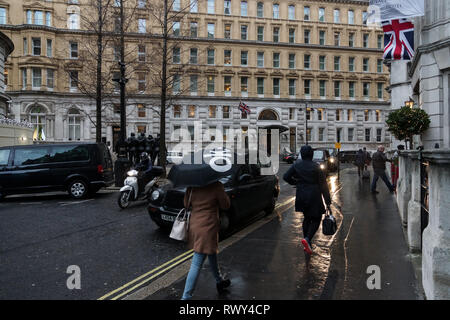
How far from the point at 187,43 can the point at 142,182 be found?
36.7 m

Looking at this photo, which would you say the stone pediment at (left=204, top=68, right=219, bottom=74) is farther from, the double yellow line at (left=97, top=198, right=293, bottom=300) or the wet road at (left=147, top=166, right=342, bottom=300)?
the double yellow line at (left=97, top=198, right=293, bottom=300)

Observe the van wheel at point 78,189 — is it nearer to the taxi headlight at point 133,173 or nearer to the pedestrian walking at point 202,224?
the taxi headlight at point 133,173

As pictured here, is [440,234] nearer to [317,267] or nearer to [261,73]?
[317,267]

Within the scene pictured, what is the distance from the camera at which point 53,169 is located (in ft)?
37.3

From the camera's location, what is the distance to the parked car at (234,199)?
6617 millimetres

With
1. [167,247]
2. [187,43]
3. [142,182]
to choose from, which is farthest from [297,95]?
[167,247]

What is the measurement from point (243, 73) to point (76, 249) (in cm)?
4226

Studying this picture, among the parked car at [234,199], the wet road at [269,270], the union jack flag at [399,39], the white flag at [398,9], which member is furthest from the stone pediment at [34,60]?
the wet road at [269,270]

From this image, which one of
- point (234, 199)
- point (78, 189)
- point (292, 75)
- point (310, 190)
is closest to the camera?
point (310, 190)

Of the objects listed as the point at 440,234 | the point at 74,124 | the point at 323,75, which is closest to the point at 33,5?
the point at 74,124

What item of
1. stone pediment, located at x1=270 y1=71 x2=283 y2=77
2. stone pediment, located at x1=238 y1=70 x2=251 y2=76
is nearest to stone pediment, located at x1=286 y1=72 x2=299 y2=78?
stone pediment, located at x1=270 y1=71 x2=283 y2=77

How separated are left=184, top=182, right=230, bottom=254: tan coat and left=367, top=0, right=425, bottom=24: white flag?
915cm

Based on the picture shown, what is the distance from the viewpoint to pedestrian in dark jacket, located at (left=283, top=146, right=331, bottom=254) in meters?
5.28
